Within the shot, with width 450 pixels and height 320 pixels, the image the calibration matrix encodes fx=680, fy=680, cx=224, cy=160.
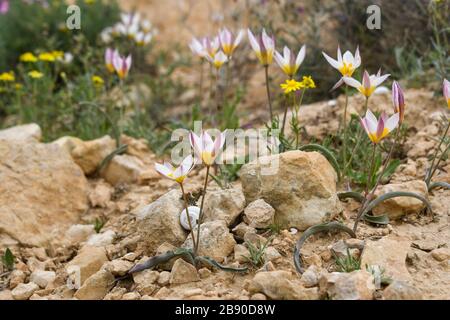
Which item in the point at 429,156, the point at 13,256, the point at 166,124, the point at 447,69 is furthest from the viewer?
the point at 166,124

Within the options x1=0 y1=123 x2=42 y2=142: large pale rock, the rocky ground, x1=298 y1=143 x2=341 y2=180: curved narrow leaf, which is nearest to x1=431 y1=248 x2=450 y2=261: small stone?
the rocky ground

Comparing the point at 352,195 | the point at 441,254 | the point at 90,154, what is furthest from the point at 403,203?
the point at 90,154

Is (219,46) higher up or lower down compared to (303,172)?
higher up

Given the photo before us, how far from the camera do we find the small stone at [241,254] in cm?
269

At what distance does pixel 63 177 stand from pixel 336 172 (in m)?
1.46

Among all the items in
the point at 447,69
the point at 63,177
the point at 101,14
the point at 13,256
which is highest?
the point at 101,14

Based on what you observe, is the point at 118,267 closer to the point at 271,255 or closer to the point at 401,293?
the point at 271,255

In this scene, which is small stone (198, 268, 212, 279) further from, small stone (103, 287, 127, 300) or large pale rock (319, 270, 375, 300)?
large pale rock (319, 270, 375, 300)

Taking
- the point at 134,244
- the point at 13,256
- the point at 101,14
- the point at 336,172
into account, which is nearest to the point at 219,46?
the point at 336,172

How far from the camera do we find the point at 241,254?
2.70 metres

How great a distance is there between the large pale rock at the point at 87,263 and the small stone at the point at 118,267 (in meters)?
0.14

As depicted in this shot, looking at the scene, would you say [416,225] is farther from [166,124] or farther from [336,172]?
[166,124]
